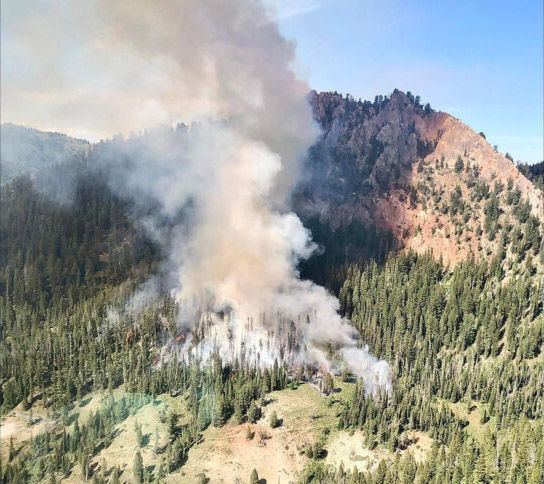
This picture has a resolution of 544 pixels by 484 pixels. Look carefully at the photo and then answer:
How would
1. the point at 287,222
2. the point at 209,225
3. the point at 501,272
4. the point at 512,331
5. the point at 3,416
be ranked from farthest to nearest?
the point at 209,225
the point at 287,222
the point at 501,272
the point at 512,331
the point at 3,416

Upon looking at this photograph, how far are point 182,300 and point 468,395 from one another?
91554 mm

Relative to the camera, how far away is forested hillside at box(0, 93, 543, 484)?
89.7 m

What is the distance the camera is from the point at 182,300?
155 m

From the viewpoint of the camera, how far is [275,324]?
140125mm

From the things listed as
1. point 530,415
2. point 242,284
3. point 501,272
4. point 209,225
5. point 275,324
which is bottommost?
point 530,415

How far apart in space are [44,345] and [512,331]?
131562 mm

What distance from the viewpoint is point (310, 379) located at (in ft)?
395

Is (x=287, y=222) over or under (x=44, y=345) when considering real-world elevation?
over

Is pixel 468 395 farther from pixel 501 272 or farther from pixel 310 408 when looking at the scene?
pixel 501 272

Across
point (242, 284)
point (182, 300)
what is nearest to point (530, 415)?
point (242, 284)

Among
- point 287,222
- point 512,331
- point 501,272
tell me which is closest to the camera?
point 512,331

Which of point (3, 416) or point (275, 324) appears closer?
point (3, 416)

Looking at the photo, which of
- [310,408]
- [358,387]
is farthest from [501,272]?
[310,408]

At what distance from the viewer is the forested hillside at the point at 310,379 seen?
3531 inches
